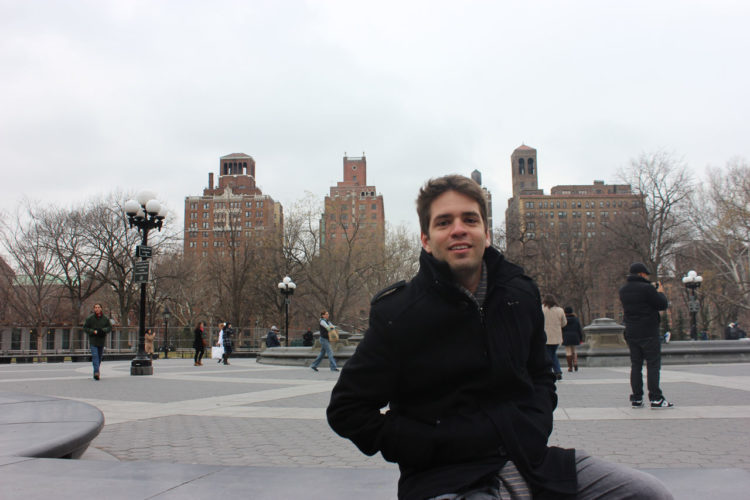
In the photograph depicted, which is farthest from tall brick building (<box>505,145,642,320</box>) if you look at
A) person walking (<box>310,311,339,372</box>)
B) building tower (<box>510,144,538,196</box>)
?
person walking (<box>310,311,339,372</box>)

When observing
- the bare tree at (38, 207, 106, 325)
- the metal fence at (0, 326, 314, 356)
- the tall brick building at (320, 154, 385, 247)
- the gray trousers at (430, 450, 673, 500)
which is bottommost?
the metal fence at (0, 326, 314, 356)

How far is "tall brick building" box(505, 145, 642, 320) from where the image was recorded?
135ft

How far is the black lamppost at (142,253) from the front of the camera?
1520cm

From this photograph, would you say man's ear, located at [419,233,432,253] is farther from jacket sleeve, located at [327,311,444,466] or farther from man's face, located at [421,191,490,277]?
jacket sleeve, located at [327,311,444,466]

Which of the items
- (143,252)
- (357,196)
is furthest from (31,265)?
(357,196)

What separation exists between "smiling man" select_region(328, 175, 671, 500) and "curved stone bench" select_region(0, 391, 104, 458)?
3140mm

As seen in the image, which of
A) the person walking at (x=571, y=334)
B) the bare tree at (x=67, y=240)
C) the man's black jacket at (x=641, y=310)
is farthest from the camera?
the bare tree at (x=67, y=240)

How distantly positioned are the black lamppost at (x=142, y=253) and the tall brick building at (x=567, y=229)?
1993 cm

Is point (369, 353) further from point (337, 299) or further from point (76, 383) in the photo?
Result: point (337, 299)

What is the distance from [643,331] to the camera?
753 cm

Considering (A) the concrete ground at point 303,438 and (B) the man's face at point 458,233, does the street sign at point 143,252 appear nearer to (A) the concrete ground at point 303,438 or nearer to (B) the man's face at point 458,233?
(A) the concrete ground at point 303,438

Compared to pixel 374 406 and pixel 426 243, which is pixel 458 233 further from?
pixel 374 406

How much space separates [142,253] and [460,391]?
15213 mm

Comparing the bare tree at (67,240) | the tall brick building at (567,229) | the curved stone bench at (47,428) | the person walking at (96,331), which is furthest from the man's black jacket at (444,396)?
the bare tree at (67,240)
